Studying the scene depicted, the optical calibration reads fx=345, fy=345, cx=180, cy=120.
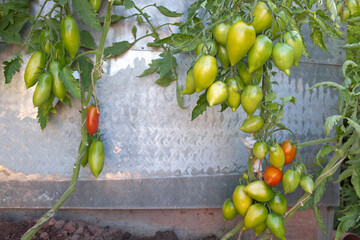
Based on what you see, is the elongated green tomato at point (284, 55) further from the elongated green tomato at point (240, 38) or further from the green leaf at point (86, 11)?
the green leaf at point (86, 11)

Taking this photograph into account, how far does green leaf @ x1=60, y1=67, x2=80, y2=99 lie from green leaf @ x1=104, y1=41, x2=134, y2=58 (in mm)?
240

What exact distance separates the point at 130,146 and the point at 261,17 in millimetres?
776

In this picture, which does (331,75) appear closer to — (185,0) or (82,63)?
(185,0)

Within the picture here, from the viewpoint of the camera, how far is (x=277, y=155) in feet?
3.68

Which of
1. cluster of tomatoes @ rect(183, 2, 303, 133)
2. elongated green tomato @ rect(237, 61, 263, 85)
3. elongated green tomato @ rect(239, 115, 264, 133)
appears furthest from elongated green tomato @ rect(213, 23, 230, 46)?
elongated green tomato @ rect(239, 115, 264, 133)

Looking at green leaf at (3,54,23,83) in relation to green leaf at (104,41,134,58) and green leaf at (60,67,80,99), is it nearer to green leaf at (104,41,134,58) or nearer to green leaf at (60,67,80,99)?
green leaf at (60,67,80,99)

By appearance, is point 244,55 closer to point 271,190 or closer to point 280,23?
point 280,23

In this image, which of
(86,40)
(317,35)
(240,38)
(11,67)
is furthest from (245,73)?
(11,67)

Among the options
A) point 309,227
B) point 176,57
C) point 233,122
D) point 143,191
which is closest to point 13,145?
point 143,191

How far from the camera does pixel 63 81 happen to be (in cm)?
121

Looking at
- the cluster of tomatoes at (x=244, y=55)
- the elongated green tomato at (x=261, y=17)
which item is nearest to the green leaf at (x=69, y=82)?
the cluster of tomatoes at (x=244, y=55)

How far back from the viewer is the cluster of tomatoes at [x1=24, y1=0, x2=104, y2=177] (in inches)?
47.4

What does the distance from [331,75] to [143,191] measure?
1037 mm

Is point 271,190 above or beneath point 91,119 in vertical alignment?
beneath
